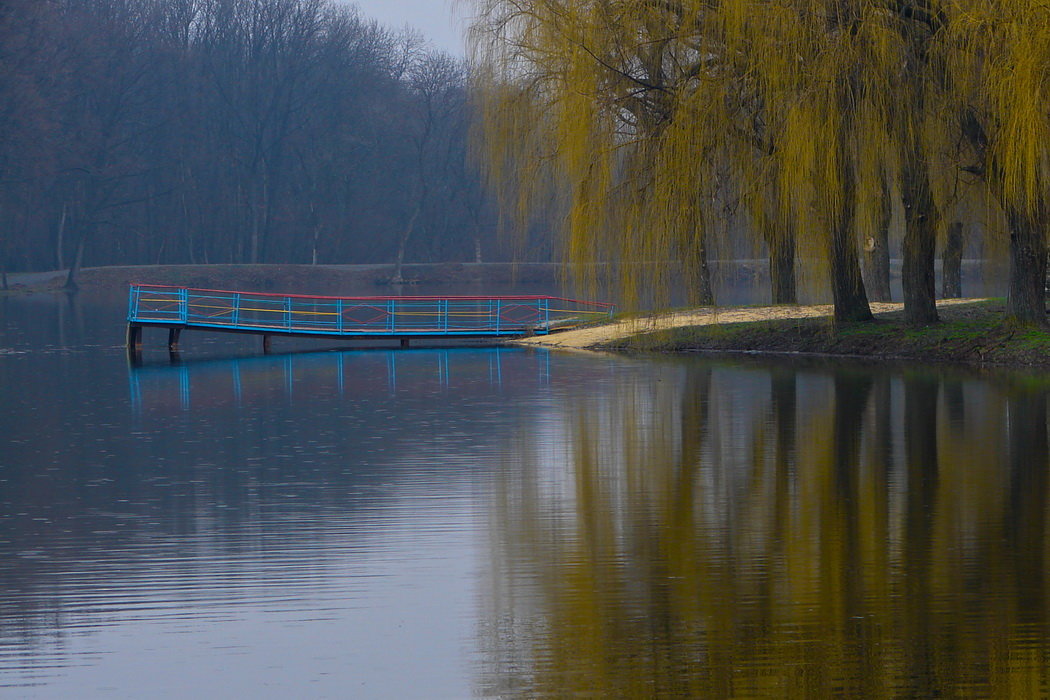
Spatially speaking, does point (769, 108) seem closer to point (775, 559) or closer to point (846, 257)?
point (846, 257)

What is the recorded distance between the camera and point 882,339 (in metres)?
23.8

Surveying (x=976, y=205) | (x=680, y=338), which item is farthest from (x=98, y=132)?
(x=976, y=205)

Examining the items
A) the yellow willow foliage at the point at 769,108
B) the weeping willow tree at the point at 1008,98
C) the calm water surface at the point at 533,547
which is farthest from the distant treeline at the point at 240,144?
the calm water surface at the point at 533,547

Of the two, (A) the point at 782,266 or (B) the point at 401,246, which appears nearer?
(A) the point at 782,266

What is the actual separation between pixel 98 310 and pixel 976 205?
105 feet

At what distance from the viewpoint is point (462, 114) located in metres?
70.7

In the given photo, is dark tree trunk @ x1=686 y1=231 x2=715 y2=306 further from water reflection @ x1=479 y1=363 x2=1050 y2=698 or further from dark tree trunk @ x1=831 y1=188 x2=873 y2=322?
water reflection @ x1=479 y1=363 x2=1050 y2=698

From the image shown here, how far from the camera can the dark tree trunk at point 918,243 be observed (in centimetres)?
2169

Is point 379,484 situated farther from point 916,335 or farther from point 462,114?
→ point 462,114

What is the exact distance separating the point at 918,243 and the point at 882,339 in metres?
1.83

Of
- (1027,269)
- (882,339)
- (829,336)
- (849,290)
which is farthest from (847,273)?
(1027,269)

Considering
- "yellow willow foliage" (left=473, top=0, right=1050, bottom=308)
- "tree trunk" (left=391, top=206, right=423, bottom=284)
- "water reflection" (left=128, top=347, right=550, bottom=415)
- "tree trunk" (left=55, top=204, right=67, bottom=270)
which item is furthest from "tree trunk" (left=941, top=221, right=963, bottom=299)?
"tree trunk" (left=55, top=204, right=67, bottom=270)

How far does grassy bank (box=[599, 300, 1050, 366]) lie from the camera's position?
21.9m

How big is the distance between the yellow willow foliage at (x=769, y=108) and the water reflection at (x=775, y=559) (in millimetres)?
5623
